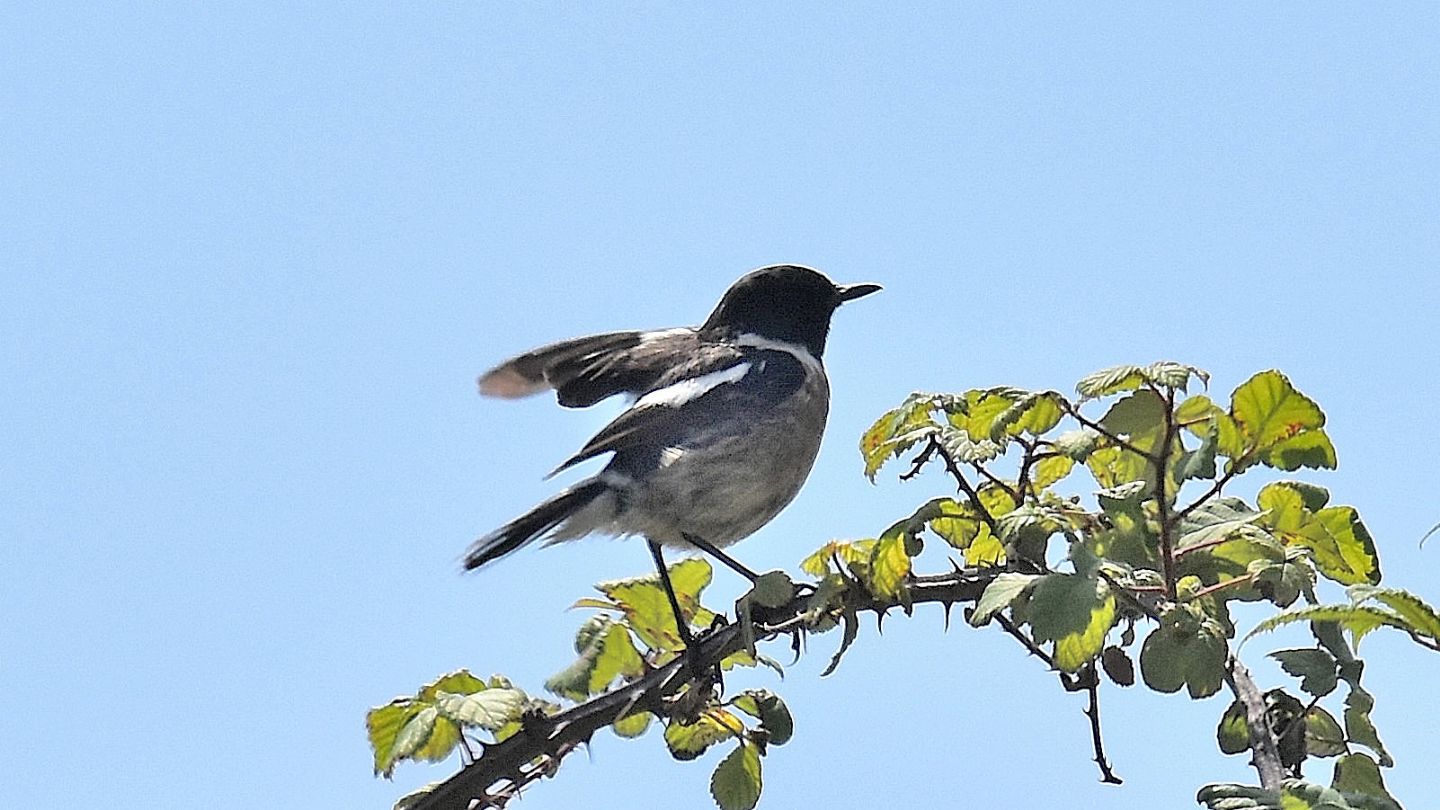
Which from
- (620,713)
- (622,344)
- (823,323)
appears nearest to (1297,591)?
(620,713)

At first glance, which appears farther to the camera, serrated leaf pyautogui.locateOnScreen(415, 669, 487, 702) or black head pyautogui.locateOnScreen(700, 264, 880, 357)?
black head pyautogui.locateOnScreen(700, 264, 880, 357)

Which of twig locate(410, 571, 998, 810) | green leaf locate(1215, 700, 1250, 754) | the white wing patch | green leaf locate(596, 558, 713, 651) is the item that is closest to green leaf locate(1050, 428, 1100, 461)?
twig locate(410, 571, 998, 810)

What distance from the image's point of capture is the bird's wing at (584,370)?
509 centimetres

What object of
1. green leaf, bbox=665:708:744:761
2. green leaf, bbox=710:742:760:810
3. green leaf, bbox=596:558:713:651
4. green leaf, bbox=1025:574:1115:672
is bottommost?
green leaf, bbox=1025:574:1115:672

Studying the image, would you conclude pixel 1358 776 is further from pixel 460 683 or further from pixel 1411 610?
pixel 460 683

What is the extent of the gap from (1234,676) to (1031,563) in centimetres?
28

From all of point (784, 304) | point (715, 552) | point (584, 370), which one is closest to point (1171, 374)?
point (715, 552)

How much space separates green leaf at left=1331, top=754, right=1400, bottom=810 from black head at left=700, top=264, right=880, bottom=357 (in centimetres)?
396

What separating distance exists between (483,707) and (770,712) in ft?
1.58

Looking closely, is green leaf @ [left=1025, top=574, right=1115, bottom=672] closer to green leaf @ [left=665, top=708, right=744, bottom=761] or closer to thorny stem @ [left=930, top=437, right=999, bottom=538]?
thorny stem @ [left=930, top=437, right=999, bottom=538]

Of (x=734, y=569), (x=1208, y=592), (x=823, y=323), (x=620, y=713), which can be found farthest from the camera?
(x=823, y=323)

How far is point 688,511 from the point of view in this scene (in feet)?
15.2

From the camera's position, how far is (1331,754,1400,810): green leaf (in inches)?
70.2

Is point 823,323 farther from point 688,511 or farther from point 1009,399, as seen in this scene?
point 1009,399
